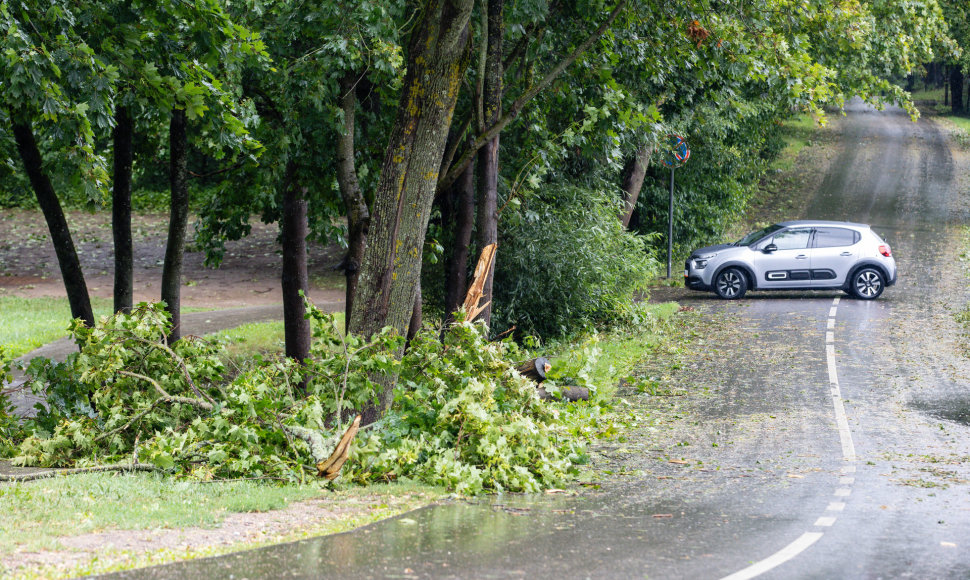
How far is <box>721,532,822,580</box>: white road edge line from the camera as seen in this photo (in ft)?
21.0

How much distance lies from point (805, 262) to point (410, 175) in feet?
48.6

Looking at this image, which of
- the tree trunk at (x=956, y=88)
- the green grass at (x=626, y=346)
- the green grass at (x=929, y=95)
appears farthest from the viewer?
the green grass at (x=929, y=95)

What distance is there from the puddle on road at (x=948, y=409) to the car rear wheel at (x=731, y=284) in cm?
984

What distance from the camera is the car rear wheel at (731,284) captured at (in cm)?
2270

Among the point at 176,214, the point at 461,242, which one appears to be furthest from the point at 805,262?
the point at 176,214

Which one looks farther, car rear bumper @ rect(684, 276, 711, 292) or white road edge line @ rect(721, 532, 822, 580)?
car rear bumper @ rect(684, 276, 711, 292)

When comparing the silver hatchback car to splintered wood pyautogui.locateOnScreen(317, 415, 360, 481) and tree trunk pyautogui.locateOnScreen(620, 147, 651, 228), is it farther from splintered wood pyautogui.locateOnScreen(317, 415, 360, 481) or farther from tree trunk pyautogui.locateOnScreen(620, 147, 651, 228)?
splintered wood pyautogui.locateOnScreen(317, 415, 360, 481)

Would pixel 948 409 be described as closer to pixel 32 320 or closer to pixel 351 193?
pixel 351 193

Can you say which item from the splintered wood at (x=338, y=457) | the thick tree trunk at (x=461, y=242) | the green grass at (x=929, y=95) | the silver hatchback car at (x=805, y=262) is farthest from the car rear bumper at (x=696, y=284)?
the green grass at (x=929, y=95)

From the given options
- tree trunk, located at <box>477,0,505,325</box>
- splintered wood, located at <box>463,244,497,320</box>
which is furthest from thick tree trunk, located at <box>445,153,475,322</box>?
splintered wood, located at <box>463,244,497,320</box>

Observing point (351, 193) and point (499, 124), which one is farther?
point (351, 193)

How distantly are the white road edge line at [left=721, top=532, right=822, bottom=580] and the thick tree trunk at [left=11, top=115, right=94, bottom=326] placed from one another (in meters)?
9.69

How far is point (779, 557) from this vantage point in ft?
22.2

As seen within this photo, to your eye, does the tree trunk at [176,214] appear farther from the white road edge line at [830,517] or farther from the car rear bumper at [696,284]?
the car rear bumper at [696,284]
